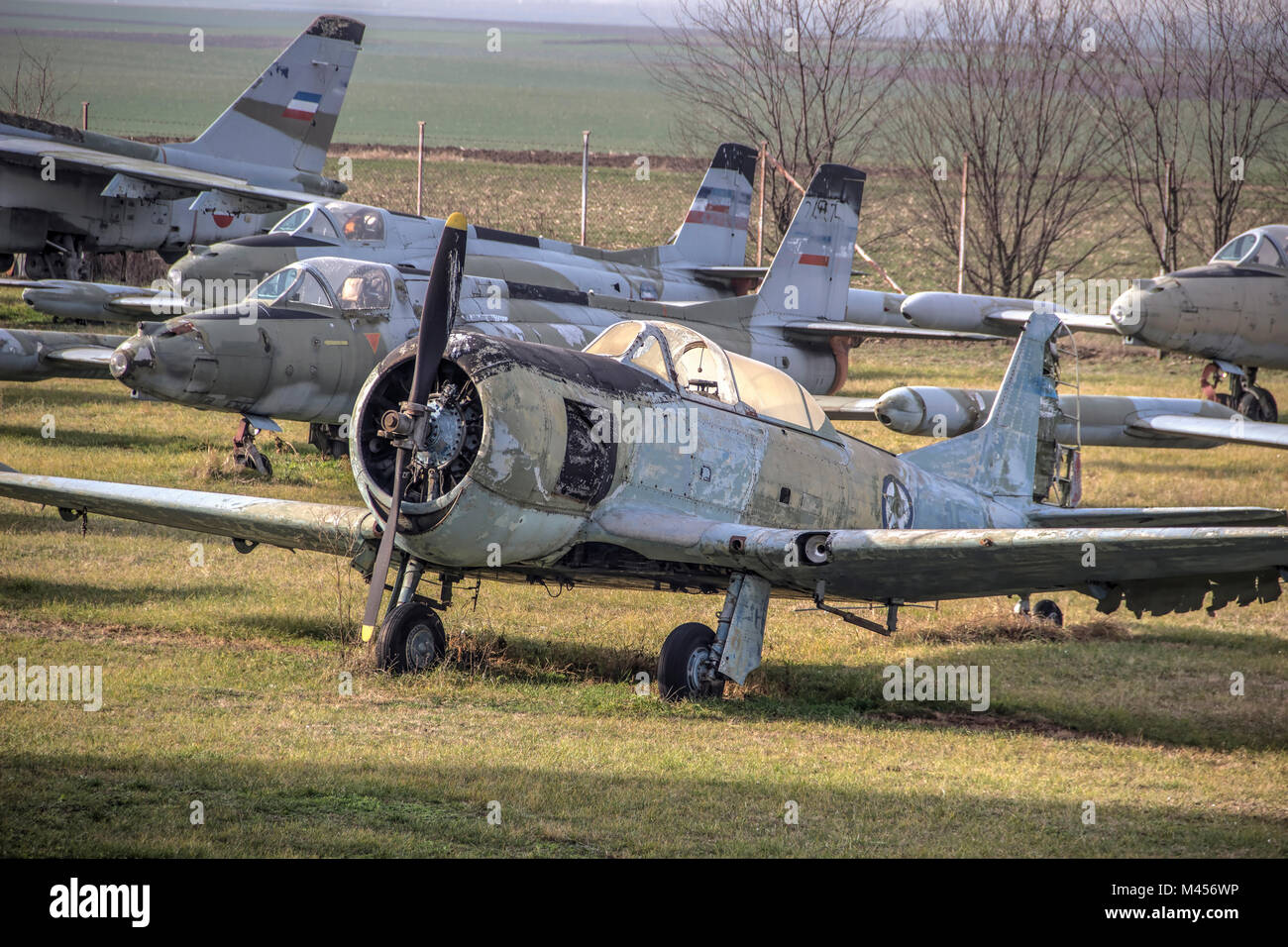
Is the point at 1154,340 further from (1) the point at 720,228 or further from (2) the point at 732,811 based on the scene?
(2) the point at 732,811

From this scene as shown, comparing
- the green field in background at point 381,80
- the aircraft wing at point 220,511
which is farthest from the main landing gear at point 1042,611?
the green field in background at point 381,80

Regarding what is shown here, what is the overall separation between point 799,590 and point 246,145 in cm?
2192

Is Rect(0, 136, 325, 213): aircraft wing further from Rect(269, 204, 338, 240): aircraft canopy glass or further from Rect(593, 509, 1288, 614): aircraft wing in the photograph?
Rect(593, 509, 1288, 614): aircraft wing

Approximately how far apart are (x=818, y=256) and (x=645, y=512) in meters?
13.2

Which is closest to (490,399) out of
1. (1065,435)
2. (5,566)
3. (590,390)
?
(590,390)

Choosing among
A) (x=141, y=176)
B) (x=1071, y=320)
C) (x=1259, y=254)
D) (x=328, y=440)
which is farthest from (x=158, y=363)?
(x=1259, y=254)

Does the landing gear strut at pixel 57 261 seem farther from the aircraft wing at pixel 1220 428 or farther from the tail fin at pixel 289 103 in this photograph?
the aircraft wing at pixel 1220 428

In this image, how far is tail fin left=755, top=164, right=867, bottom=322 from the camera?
68.7 feet

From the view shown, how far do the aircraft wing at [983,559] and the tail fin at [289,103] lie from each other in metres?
21.2

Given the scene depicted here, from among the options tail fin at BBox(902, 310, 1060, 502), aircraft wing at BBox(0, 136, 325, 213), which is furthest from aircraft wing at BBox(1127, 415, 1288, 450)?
aircraft wing at BBox(0, 136, 325, 213)

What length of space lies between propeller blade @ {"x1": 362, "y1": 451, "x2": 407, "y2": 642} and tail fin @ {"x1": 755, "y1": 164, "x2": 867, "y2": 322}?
12941 millimetres

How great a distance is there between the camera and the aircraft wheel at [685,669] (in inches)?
356

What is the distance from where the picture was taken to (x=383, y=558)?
870cm

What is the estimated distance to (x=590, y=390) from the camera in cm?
901
